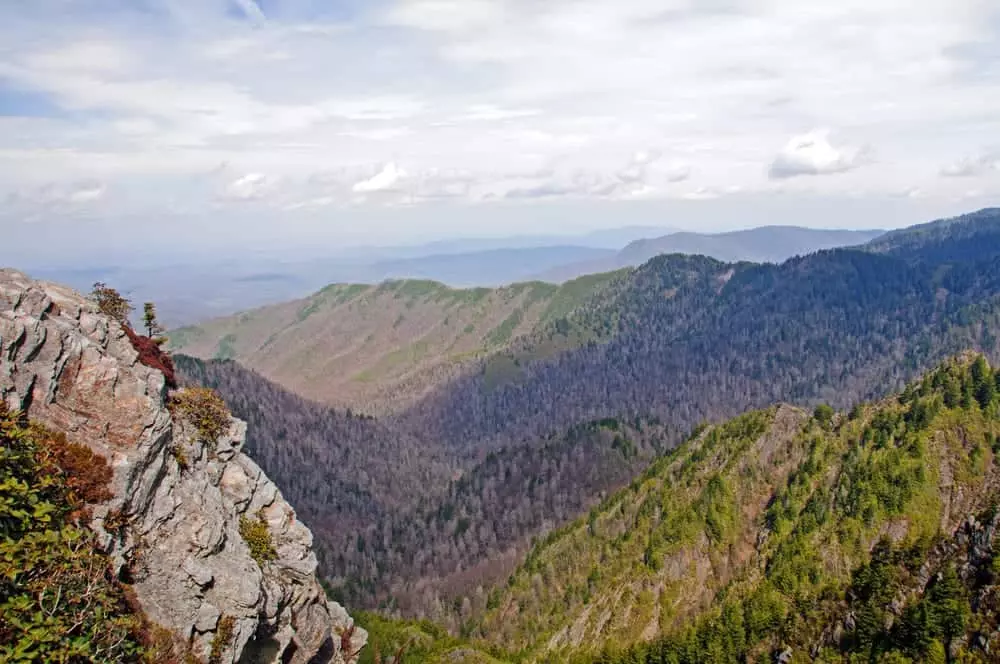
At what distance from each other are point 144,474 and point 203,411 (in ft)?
48.1

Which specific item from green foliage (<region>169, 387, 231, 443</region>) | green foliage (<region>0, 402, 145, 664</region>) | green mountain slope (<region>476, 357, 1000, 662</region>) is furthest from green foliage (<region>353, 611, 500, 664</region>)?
green foliage (<region>0, 402, 145, 664</region>)

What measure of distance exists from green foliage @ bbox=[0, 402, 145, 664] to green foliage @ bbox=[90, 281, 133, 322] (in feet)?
81.1

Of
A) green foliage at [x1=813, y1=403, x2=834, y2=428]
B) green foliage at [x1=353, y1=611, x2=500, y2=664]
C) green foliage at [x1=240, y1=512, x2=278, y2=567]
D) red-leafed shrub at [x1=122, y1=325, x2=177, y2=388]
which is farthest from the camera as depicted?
green foliage at [x1=813, y1=403, x2=834, y2=428]

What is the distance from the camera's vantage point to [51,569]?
30.7 meters

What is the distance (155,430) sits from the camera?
1686 inches

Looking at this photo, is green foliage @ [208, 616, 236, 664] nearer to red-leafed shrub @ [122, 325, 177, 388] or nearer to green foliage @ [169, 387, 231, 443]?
green foliage @ [169, 387, 231, 443]

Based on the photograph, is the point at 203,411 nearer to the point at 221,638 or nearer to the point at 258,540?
the point at 258,540

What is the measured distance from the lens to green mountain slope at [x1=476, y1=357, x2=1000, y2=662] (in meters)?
95.2

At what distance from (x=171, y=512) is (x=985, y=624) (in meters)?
82.3

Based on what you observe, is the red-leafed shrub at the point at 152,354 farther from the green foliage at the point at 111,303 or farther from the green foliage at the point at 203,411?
the green foliage at the point at 203,411

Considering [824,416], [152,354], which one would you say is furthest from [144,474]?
[824,416]

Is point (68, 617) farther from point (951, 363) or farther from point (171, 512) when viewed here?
point (951, 363)

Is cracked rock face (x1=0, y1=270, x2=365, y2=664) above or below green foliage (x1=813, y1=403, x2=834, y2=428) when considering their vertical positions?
above

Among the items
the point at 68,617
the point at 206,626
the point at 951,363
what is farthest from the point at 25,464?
the point at 951,363
